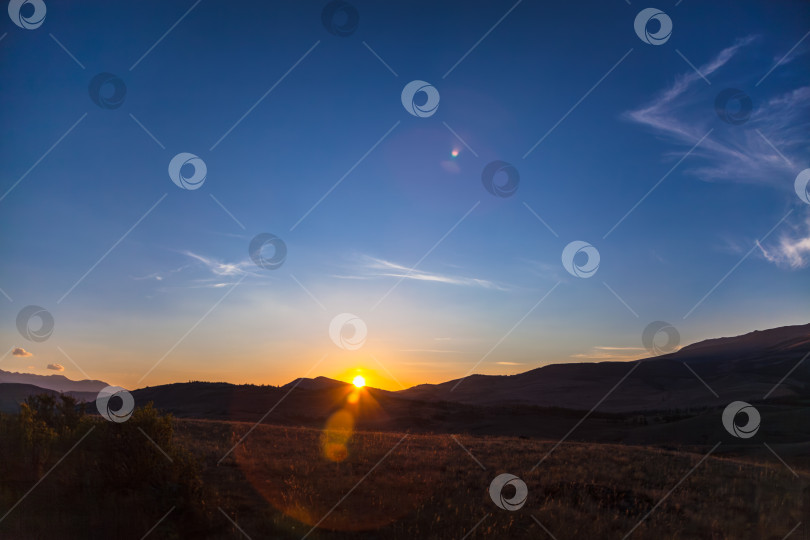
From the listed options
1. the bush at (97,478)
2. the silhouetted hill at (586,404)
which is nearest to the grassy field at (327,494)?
the bush at (97,478)

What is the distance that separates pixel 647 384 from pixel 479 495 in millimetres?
88093

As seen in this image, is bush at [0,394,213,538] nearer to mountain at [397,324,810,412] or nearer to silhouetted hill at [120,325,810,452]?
silhouetted hill at [120,325,810,452]

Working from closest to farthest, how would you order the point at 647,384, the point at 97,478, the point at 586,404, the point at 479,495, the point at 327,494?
1. the point at 97,478
2. the point at 327,494
3. the point at 479,495
4. the point at 586,404
5. the point at 647,384

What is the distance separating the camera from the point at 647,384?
8806 centimetres

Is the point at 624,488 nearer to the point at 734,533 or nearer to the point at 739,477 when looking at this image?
the point at 734,533

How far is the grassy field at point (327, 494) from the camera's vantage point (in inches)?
326

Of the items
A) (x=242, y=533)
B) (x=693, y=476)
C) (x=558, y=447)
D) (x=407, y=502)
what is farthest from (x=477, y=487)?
(x=558, y=447)

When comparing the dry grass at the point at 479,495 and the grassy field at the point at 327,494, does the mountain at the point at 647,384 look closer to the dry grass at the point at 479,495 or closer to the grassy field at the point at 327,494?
the dry grass at the point at 479,495

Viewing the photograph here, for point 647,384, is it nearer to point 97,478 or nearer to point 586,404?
point 586,404

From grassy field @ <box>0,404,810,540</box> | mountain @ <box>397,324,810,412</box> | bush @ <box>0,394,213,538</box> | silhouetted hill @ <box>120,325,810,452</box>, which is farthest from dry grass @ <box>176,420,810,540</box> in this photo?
mountain @ <box>397,324,810,412</box>

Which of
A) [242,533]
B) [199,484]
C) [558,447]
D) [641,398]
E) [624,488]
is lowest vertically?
[242,533]

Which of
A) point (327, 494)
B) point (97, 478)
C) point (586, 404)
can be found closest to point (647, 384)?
point (586, 404)

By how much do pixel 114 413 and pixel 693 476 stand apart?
15.1 meters

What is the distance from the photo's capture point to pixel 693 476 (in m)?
14.3
